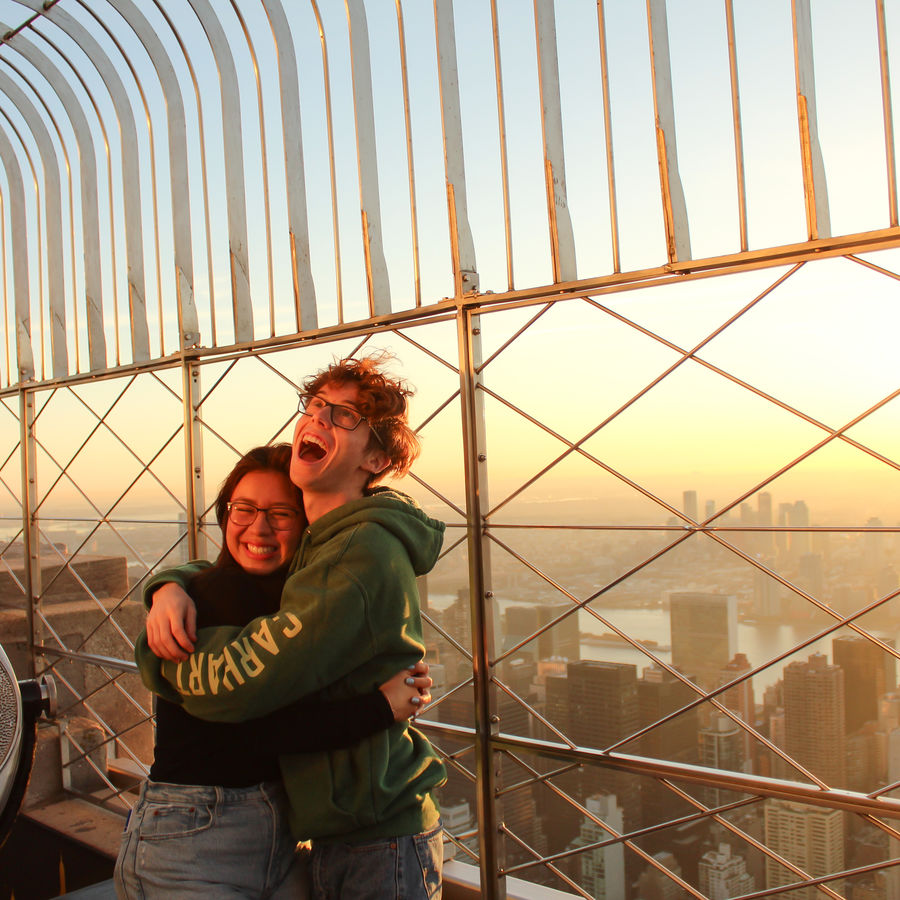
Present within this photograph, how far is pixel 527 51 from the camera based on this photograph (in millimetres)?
1994

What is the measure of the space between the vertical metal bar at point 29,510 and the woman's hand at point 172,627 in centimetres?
247

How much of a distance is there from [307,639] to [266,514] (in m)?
0.33

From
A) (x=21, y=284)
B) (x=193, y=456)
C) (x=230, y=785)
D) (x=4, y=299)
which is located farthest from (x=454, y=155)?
(x=4, y=299)

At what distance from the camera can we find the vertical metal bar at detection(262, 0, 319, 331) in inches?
95.3

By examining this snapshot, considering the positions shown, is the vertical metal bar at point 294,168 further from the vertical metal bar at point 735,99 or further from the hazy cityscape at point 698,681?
the vertical metal bar at point 735,99

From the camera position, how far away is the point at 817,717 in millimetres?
1661

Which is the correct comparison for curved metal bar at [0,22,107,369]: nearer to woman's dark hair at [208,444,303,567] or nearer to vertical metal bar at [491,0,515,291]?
vertical metal bar at [491,0,515,291]

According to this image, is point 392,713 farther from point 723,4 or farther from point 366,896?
point 723,4

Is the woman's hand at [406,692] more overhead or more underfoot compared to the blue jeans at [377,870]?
more overhead

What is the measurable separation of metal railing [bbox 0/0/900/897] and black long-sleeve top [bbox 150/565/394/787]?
78cm

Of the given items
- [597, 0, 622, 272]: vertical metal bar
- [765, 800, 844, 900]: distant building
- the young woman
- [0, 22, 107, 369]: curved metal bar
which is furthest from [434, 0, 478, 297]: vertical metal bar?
[0, 22, 107, 369]: curved metal bar

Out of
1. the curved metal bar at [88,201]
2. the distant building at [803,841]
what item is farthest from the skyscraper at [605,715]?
the curved metal bar at [88,201]

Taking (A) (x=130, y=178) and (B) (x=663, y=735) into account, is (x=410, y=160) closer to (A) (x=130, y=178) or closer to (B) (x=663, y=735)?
(A) (x=130, y=178)

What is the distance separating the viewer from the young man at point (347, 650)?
1.20 meters
